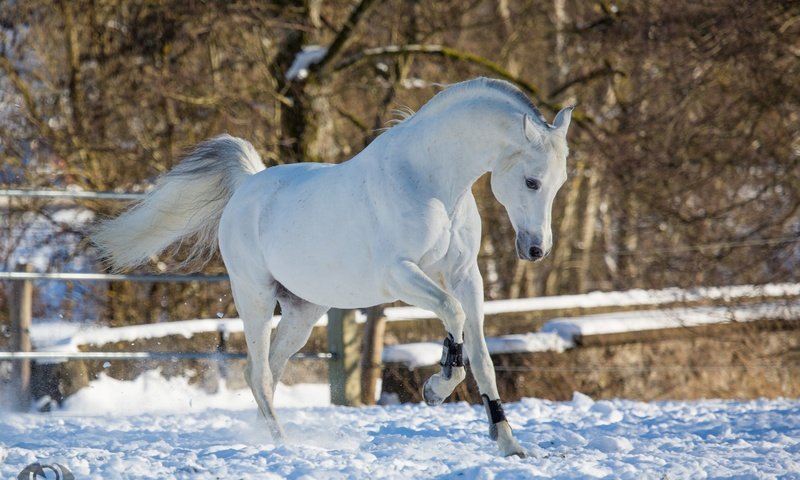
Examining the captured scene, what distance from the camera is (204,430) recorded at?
18.8ft

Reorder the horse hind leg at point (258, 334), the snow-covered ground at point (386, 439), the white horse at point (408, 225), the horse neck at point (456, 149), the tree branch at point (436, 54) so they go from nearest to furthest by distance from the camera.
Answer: the snow-covered ground at point (386, 439) < the white horse at point (408, 225) < the horse neck at point (456, 149) < the horse hind leg at point (258, 334) < the tree branch at point (436, 54)

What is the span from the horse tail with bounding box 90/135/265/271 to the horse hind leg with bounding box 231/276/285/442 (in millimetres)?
673

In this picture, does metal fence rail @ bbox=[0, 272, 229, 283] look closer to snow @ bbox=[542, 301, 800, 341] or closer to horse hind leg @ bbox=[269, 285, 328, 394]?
horse hind leg @ bbox=[269, 285, 328, 394]

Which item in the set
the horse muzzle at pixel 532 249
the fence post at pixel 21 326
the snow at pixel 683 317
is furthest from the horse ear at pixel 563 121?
the snow at pixel 683 317

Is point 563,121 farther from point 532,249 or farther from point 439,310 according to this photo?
point 439,310

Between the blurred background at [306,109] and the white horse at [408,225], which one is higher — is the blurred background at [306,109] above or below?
above

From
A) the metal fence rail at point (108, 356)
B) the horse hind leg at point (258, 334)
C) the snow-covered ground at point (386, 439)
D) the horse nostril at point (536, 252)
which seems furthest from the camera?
the metal fence rail at point (108, 356)

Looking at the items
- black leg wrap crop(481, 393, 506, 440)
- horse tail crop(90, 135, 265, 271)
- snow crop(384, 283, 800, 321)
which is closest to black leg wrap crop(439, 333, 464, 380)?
black leg wrap crop(481, 393, 506, 440)

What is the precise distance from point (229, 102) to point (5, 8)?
233 cm

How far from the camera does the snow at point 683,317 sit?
8383mm

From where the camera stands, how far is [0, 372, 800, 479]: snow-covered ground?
4.02 m

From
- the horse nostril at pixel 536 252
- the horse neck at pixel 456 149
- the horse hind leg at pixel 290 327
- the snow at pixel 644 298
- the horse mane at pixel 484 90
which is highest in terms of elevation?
the horse mane at pixel 484 90

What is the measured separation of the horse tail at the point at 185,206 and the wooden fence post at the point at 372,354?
65.5 inches

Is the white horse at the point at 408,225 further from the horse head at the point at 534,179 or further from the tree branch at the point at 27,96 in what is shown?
the tree branch at the point at 27,96
